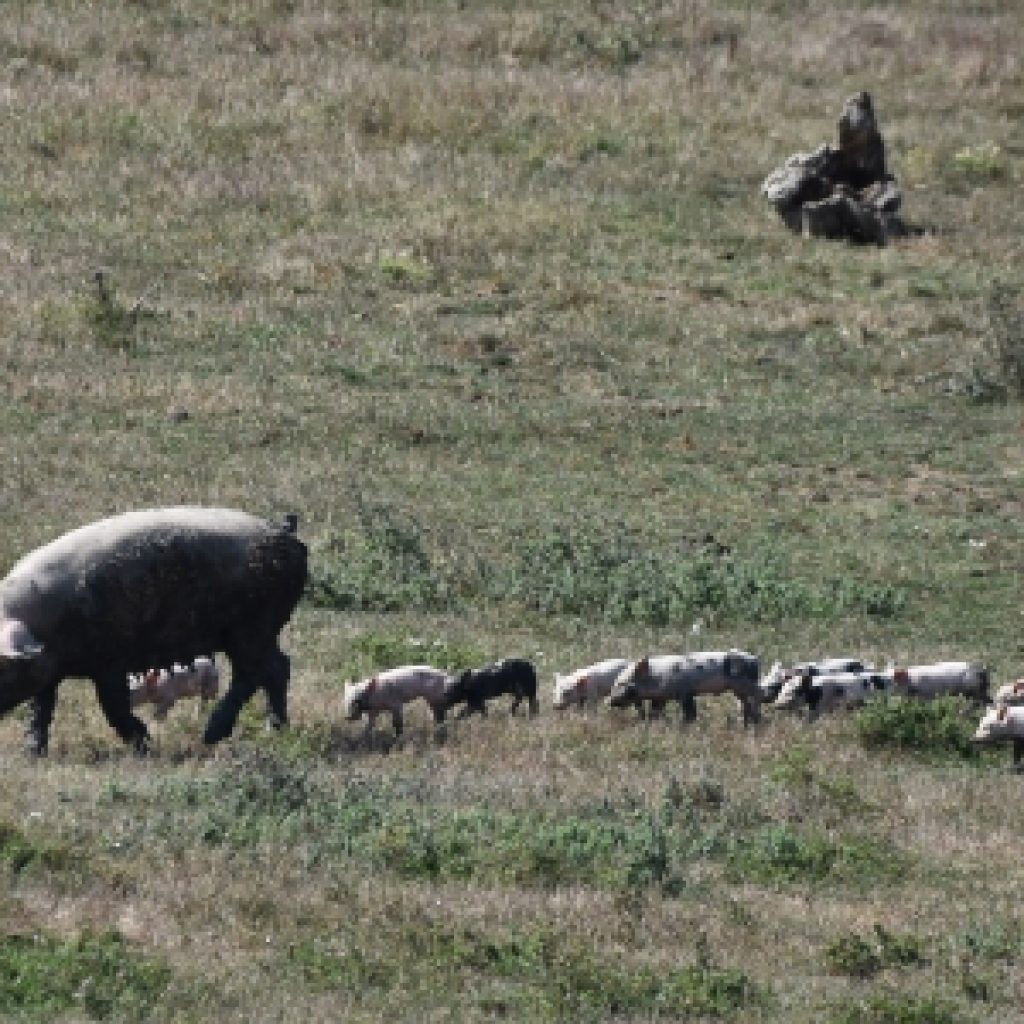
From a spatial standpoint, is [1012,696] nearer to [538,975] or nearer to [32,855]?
[538,975]

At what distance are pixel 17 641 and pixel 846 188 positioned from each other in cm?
2414

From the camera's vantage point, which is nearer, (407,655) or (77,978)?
(77,978)

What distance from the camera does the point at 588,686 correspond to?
2397 cm

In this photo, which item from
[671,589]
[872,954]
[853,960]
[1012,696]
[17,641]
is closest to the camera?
[853,960]

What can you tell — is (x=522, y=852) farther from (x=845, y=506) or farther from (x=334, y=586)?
(x=845, y=506)

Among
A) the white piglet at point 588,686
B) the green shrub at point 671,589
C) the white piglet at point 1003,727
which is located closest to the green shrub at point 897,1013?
the white piglet at point 1003,727

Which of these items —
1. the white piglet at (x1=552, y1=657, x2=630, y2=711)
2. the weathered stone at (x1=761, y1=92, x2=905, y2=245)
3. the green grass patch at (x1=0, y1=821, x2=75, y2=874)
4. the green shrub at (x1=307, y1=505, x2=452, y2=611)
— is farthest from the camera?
the weathered stone at (x1=761, y1=92, x2=905, y2=245)

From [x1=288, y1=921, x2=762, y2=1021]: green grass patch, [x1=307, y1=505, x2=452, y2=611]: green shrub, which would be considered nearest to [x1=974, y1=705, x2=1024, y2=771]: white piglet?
[x1=288, y1=921, x2=762, y2=1021]: green grass patch

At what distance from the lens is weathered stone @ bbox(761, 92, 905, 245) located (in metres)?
43.2

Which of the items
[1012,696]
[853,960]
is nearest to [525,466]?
[1012,696]

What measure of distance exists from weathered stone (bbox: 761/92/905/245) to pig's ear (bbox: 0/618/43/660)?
22.8 meters

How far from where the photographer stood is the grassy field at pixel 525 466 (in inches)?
675

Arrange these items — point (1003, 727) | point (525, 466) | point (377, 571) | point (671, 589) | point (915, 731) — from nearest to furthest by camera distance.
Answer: point (1003, 727), point (915, 731), point (671, 589), point (377, 571), point (525, 466)

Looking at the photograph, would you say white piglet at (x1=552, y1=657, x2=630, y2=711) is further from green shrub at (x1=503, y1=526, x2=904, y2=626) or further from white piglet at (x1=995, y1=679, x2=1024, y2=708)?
green shrub at (x1=503, y1=526, x2=904, y2=626)
